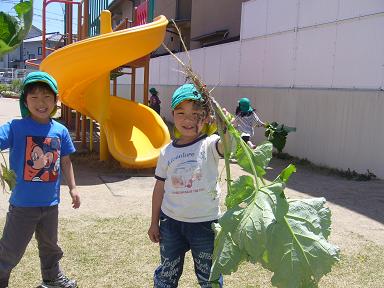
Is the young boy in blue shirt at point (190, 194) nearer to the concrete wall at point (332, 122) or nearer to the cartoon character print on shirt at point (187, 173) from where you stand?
the cartoon character print on shirt at point (187, 173)

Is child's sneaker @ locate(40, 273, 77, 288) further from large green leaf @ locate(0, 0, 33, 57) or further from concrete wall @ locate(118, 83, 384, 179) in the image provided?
concrete wall @ locate(118, 83, 384, 179)

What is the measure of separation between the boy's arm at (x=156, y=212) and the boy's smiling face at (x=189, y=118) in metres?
0.34

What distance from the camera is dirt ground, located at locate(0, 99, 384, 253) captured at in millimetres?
4809

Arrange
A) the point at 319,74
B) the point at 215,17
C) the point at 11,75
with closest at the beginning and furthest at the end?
the point at 319,74 → the point at 215,17 → the point at 11,75

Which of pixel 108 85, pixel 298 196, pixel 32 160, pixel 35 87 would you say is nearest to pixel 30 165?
pixel 32 160

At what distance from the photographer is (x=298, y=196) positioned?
6.17 metres

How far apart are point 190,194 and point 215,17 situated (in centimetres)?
1703

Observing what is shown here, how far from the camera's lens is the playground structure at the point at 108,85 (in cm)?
686

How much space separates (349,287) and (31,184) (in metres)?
2.30

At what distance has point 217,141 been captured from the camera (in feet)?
8.17

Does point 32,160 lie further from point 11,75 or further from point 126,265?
point 11,75

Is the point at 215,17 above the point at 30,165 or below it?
above

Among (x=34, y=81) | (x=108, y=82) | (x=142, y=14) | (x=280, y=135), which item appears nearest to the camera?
(x=34, y=81)

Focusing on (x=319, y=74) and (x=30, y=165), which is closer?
(x=30, y=165)
